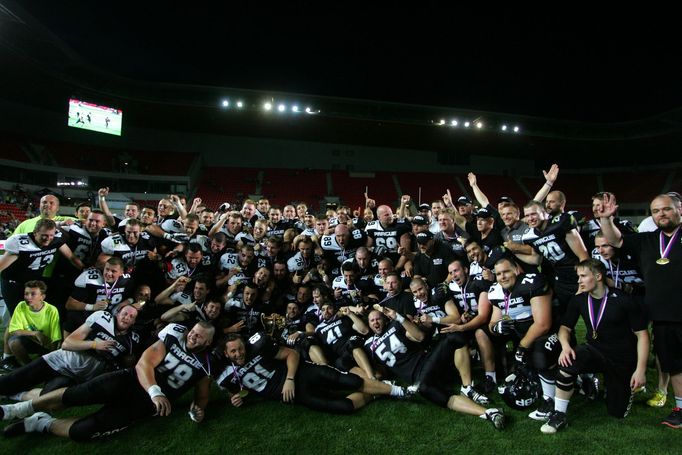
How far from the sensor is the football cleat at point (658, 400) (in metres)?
4.18

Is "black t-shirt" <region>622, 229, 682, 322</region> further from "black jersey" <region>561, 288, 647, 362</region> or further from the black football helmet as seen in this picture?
the black football helmet

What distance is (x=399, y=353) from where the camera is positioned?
4.81 metres

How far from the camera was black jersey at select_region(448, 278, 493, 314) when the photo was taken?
17.2 ft

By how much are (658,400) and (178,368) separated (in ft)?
16.2

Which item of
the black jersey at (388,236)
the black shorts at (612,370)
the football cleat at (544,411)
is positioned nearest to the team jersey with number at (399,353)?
the football cleat at (544,411)

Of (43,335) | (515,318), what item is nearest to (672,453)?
(515,318)

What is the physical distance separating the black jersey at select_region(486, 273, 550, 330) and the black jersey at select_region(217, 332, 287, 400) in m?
2.61

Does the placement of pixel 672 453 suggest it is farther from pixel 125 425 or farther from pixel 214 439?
pixel 125 425

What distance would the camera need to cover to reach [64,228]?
604 centimetres

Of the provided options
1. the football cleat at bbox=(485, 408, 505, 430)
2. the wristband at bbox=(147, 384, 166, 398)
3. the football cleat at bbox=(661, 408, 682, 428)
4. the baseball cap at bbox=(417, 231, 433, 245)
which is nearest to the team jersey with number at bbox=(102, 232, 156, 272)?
the wristband at bbox=(147, 384, 166, 398)

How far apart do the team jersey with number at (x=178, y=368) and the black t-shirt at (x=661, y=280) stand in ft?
14.3

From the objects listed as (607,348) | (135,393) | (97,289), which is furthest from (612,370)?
(97,289)

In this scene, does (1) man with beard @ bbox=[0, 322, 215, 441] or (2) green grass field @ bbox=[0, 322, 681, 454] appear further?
(1) man with beard @ bbox=[0, 322, 215, 441]

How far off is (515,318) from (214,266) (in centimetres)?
465
